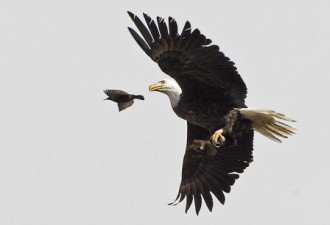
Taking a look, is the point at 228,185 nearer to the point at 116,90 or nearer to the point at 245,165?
the point at 245,165

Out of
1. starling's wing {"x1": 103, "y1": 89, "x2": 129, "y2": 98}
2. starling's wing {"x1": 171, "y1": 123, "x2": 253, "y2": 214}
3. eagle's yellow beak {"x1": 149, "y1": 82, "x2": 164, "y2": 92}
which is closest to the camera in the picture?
eagle's yellow beak {"x1": 149, "y1": 82, "x2": 164, "y2": 92}

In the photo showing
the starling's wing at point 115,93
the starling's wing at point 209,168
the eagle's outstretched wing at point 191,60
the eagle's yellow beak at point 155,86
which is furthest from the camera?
the starling's wing at point 209,168

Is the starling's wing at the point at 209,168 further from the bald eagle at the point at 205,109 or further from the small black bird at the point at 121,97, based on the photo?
the small black bird at the point at 121,97

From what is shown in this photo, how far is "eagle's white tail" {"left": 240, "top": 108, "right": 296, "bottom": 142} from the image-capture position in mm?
11953

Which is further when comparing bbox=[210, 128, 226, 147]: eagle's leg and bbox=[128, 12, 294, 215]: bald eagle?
bbox=[210, 128, 226, 147]: eagle's leg

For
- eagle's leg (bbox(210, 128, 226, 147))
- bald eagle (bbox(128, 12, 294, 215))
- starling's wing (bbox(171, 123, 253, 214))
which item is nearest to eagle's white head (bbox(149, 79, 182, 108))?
bald eagle (bbox(128, 12, 294, 215))

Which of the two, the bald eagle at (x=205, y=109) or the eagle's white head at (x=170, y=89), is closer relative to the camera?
the bald eagle at (x=205, y=109)

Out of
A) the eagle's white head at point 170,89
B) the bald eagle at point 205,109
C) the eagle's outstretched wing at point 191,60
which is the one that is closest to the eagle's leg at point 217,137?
the bald eagle at point 205,109

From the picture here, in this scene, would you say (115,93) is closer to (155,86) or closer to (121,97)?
(121,97)

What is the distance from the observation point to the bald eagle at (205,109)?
11109 mm

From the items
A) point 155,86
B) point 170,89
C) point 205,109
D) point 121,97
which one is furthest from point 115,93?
point 205,109

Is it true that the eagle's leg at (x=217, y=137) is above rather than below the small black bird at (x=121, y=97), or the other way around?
below

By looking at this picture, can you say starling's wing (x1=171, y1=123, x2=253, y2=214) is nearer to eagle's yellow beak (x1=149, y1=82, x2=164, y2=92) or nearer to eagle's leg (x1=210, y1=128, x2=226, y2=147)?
eagle's leg (x1=210, y1=128, x2=226, y2=147)

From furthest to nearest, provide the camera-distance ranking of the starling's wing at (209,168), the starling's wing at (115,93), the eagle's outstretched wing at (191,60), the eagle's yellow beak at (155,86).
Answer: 1. the starling's wing at (209,168)
2. the starling's wing at (115,93)
3. the eagle's yellow beak at (155,86)
4. the eagle's outstretched wing at (191,60)
